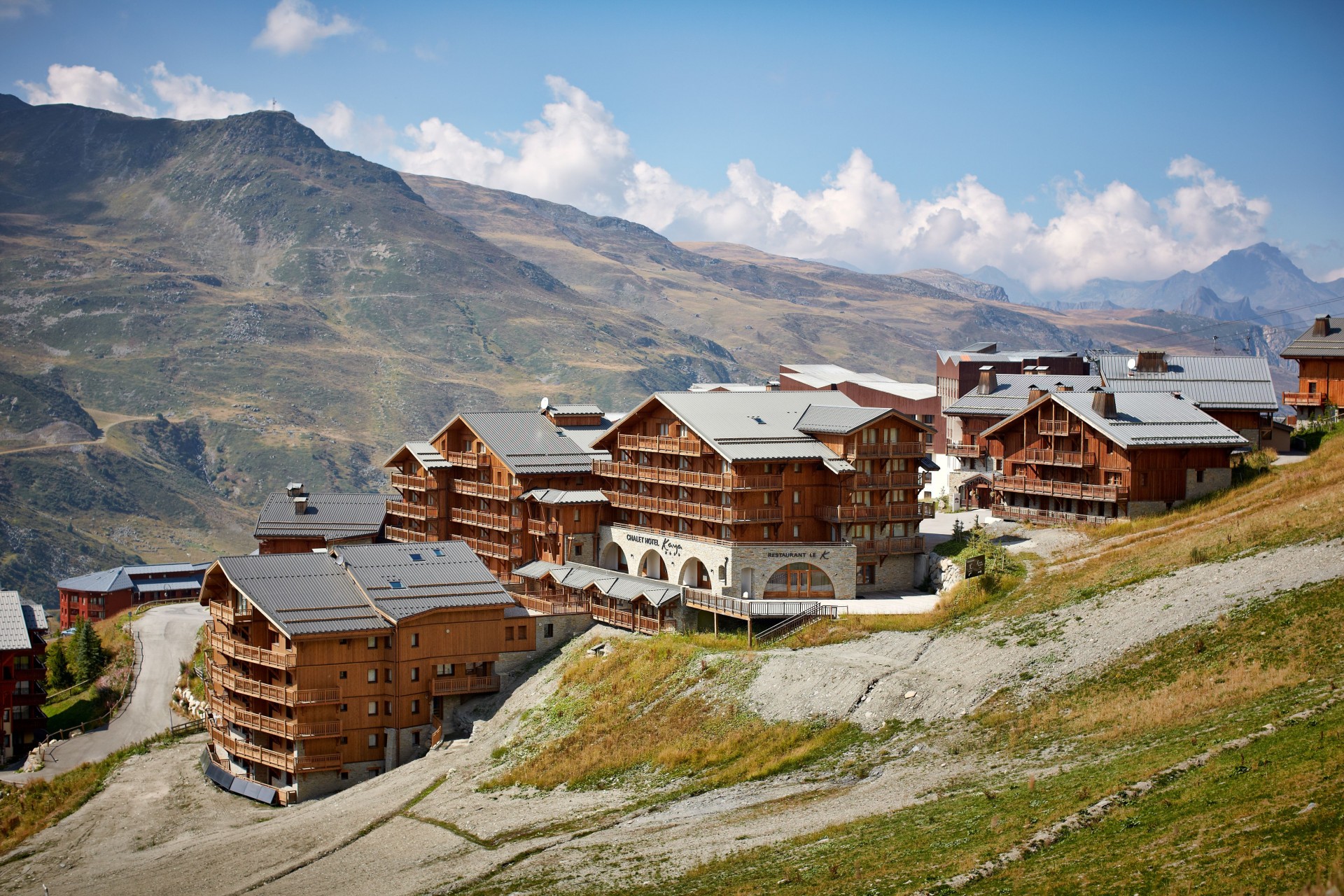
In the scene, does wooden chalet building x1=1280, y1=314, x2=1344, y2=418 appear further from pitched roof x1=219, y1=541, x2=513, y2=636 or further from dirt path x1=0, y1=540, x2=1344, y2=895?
pitched roof x1=219, y1=541, x2=513, y2=636

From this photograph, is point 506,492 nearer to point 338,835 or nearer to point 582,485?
point 582,485

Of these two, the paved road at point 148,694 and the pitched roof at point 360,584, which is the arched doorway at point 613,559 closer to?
the pitched roof at point 360,584

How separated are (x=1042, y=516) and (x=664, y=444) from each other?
2474 cm

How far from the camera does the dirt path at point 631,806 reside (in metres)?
48.1

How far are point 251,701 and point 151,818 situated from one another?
27.7 ft

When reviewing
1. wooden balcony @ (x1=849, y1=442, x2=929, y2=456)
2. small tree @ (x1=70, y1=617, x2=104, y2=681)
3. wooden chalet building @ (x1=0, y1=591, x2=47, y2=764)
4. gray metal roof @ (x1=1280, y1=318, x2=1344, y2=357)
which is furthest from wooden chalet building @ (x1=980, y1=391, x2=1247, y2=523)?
small tree @ (x1=70, y1=617, x2=104, y2=681)

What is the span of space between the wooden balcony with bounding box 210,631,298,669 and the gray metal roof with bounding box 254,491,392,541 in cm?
3346

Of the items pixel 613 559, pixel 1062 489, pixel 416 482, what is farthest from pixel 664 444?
pixel 416 482

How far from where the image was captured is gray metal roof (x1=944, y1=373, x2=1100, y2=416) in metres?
105

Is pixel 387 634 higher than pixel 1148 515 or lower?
lower

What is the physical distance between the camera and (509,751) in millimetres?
69188

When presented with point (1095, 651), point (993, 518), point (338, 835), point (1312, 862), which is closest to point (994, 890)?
point (1312, 862)

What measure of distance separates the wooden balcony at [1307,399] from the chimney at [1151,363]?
9138 millimetres

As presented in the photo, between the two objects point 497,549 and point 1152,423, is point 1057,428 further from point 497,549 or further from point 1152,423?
point 497,549
